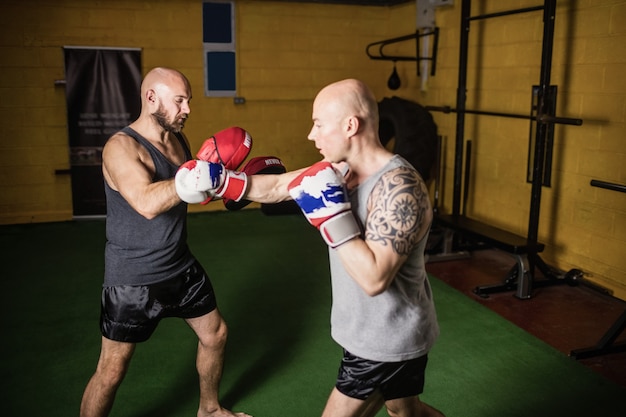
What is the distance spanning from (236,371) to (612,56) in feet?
10.3

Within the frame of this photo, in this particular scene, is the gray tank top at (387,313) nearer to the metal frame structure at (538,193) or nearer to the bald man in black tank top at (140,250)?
the bald man in black tank top at (140,250)

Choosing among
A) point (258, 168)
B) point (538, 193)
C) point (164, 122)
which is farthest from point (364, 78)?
point (164, 122)

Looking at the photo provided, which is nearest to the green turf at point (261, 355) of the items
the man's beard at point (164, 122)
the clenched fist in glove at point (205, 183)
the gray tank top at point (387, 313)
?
the gray tank top at point (387, 313)

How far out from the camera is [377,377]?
5.59 feet

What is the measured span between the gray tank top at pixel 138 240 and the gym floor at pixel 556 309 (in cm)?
224

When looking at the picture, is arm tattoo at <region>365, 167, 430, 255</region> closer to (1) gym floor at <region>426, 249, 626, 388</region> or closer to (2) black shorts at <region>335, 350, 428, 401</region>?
(2) black shorts at <region>335, 350, 428, 401</region>

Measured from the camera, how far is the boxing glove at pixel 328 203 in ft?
5.00

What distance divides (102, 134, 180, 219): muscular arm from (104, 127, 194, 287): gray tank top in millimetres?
46

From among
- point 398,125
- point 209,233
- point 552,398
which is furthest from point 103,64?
point 552,398

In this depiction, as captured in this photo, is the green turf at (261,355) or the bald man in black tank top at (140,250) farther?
the green turf at (261,355)

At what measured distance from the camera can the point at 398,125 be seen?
215 inches

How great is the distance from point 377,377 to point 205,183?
788 mm

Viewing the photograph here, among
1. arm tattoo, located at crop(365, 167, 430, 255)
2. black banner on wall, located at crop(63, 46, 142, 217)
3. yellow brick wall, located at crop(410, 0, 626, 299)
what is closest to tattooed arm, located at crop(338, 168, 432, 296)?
arm tattoo, located at crop(365, 167, 430, 255)

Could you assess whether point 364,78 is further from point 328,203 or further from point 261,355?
point 328,203
